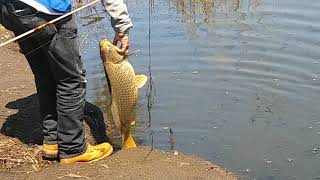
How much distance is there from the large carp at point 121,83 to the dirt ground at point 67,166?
31 centimetres

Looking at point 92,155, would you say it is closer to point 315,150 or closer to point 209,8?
point 315,150

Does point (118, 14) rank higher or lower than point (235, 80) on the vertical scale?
higher

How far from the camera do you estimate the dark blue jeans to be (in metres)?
3.77

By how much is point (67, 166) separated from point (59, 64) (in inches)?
35.0

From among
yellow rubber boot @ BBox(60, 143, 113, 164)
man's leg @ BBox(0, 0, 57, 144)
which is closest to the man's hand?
man's leg @ BBox(0, 0, 57, 144)

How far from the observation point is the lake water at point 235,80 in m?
5.40

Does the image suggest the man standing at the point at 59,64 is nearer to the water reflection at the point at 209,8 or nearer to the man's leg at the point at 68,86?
the man's leg at the point at 68,86

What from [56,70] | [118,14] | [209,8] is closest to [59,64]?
[56,70]

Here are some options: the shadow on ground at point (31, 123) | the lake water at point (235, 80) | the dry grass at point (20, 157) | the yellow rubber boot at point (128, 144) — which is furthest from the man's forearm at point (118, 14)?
the lake water at point (235, 80)

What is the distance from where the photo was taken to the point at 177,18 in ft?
30.0

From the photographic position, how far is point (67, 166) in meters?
4.28

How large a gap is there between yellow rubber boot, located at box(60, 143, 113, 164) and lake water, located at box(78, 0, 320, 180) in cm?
106

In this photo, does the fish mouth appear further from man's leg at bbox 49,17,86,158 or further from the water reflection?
the water reflection

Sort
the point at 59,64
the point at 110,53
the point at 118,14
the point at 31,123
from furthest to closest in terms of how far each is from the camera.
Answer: the point at 31,123, the point at 110,53, the point at 118,14, the point at 59,64
